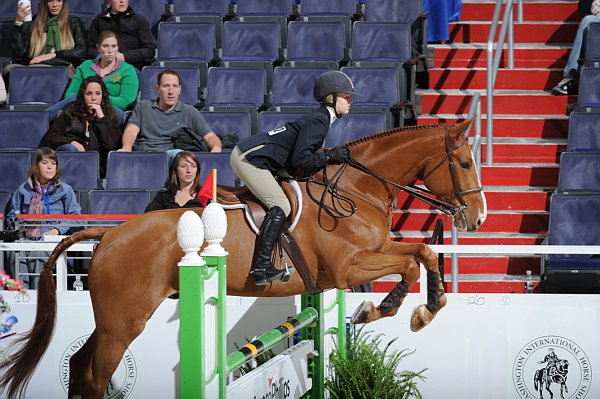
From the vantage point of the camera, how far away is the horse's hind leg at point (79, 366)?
6.09 m

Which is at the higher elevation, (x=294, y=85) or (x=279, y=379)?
(x=294, y=85)

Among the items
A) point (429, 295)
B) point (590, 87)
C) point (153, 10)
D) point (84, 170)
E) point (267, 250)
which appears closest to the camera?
point (267, 250)

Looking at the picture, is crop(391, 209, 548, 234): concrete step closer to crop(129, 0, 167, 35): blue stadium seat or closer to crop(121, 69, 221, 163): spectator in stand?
crop(121, 69, 221, 163): spectator in stand

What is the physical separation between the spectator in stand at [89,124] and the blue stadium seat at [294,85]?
57.9 inches

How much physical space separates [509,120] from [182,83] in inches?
118

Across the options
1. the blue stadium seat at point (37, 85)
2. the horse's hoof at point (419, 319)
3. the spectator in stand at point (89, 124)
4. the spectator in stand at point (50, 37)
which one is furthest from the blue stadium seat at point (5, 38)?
the horse's hoof at point (419, 319)

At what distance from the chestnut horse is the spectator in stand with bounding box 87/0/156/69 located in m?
4.58

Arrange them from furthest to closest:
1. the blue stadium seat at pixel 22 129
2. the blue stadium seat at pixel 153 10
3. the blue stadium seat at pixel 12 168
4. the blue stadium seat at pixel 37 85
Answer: the blue stadium seat at pixel 153 10
the blue stadium seat at pixel 37 85
the blue stadium seat at pixel 22 129
the blue stadium seat at pixel 12 168

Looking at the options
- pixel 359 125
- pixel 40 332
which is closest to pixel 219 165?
pixel 359 125

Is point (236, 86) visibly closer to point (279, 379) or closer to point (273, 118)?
point (273, 118)

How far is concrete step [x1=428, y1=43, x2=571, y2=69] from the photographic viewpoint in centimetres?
1100

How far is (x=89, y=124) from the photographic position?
9438 millimetres

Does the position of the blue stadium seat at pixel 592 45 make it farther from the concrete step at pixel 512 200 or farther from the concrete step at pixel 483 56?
the concrete step at pixel 512 200

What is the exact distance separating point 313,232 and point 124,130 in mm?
3683
